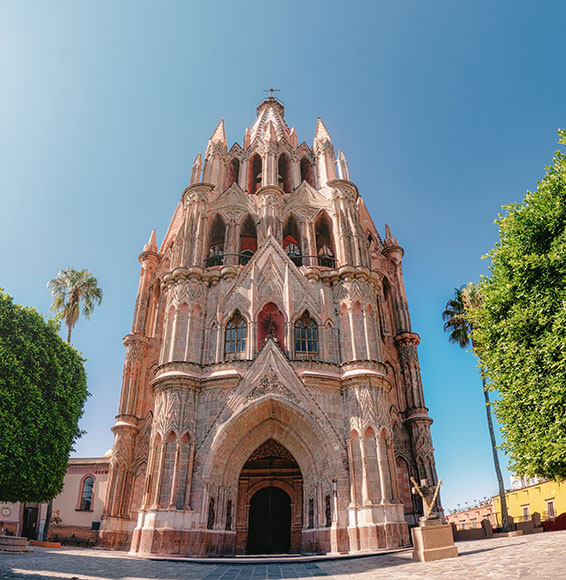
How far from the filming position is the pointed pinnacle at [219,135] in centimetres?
3478

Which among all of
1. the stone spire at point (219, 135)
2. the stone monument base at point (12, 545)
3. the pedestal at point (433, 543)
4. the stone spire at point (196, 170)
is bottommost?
the stone monument base at point (12, 545)

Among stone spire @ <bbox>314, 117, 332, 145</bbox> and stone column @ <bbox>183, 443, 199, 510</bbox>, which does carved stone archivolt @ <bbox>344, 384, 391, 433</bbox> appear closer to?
stone column @ <bbox>183, 443, 199, 510</bbox>

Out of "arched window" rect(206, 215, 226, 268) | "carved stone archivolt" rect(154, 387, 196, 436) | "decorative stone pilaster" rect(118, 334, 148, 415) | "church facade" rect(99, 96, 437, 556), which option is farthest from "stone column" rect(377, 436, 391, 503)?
"arched window" rect(206, 215, 226, 268)

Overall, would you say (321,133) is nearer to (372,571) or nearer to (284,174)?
(284,174)

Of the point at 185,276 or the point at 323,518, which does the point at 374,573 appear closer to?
the point at 323,518

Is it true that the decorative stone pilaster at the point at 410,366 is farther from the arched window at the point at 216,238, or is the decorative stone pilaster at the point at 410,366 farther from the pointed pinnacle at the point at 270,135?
the pointed pinnacle at the point at 270,135

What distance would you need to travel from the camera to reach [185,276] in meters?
24.7

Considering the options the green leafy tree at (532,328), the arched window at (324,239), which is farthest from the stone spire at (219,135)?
the green leafy tree at (532,328)

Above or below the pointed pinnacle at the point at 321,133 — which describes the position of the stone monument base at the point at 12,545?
below

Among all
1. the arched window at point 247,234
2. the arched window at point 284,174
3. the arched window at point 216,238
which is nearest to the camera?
the arched window at point 216,238

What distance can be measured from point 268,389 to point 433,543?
9666 mm

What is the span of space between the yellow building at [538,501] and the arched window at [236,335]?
23.0 metres

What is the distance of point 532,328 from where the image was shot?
14070 millimetres

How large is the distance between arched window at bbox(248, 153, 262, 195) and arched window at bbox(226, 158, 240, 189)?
3.68 feet
